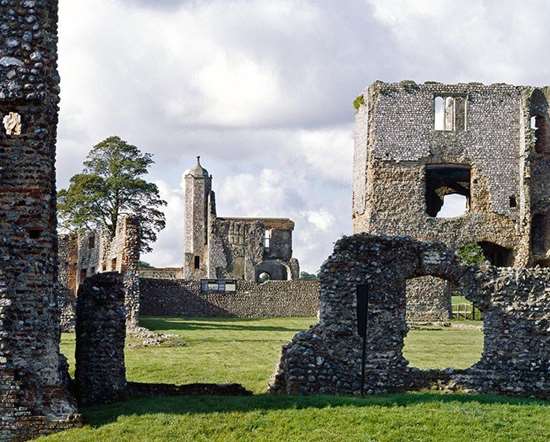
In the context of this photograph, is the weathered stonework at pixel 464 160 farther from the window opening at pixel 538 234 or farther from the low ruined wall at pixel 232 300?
the low ruined wall at pixel 232 300

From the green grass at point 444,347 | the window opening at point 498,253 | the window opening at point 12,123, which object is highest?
the window opening at point 12,123

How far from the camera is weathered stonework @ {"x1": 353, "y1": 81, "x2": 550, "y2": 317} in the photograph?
42031 mm

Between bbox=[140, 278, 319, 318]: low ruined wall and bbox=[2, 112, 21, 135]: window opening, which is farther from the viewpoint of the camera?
bbox=[140, 278, 319, 318]: low ruined wall

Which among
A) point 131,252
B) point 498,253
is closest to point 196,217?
point 498,253

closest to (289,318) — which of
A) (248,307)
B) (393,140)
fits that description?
(248,307)

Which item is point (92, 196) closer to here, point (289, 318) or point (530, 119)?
point (289, 318)

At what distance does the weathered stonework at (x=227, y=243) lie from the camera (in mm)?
71562

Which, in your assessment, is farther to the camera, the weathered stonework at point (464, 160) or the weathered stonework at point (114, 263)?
the weathered stonework at point (464, 160)

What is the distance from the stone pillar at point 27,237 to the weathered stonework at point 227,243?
187ft

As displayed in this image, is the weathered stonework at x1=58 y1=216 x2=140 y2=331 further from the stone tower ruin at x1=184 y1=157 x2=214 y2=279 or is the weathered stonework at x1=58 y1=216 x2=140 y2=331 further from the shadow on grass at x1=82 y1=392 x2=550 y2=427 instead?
the stone tower ruin at x1=184 y1=157 x2=214 y2=279

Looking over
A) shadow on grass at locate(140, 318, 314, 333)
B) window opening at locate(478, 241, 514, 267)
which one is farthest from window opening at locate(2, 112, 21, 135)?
window opening at locate(478, 241, 514, 267)

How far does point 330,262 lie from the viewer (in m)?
16.7

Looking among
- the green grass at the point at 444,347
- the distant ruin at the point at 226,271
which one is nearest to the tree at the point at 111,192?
Answer: the distant ruin at the point at 226,271

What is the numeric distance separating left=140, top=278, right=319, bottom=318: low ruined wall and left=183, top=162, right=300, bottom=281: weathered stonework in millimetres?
21436
